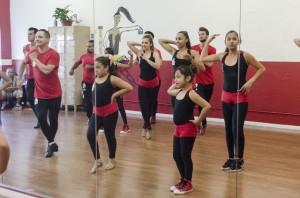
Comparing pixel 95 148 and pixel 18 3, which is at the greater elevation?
pixel 18 3

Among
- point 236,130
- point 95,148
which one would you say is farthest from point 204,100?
point 95,148

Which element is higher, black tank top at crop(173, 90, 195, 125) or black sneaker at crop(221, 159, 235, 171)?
black tank top at crop(173, 90, 195, 125)

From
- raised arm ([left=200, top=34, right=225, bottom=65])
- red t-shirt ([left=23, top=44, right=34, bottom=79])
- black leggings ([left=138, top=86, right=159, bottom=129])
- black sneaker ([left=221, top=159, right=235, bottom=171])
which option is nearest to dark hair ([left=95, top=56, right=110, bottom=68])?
black leggings ([left=138, top=86, right=159, bottom=129])

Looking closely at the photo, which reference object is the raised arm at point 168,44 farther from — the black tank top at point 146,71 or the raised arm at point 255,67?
the raised arm at point 255,67

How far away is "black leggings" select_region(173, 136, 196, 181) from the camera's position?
3201mm

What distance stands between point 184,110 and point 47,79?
1.94 m

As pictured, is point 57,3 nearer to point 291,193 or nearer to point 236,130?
point 236,130

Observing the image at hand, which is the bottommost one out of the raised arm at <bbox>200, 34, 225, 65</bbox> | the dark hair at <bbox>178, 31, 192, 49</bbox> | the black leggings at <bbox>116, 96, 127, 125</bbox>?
the black leggings at <bbox>116, 96, 127, 125</bbox>

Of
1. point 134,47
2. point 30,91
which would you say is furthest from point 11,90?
point 134,47

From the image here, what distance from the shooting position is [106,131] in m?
3.94

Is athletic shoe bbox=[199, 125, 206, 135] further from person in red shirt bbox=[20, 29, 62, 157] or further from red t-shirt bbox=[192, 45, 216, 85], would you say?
person in red shirt bbox=[20, 29, 62, 157]

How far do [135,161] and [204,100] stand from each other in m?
1.15

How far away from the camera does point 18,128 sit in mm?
4746

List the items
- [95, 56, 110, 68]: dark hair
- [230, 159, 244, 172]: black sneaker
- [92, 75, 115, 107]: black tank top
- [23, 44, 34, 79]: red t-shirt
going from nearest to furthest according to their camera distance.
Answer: [230, 159, 244, 172]: black sneaker, [92, 75, 115, 107]: black tank top, [95, 56, 110, 68]: dark hair, [23, 44, 34, 79]: red t-shirt
